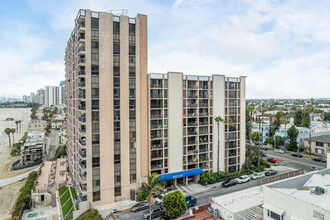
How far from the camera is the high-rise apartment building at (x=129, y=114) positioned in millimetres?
37906

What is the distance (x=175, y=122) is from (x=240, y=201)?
70.6 feet

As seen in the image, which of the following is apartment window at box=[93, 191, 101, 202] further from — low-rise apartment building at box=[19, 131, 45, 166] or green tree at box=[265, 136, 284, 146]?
green tree at box=[265, 136, 284, 146]

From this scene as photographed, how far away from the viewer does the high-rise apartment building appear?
1492 inches

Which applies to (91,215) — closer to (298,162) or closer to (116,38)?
(116,38)

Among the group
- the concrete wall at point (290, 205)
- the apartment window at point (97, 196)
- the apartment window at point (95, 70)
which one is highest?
the apartment window at point (95, 70)

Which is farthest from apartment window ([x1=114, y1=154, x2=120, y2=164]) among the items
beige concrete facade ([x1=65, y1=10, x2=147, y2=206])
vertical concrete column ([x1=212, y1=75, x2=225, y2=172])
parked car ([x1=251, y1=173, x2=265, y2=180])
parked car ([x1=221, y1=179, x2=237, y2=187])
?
parked car ([x1=251, y1=173, x2=265, y2=180])

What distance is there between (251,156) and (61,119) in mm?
120153

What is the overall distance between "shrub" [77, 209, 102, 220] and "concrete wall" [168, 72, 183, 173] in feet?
53.9

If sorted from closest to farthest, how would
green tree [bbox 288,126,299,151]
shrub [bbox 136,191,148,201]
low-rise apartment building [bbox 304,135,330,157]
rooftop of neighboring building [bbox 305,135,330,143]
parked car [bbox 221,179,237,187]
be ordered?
shrub [bbox 136,191,148,201] < parked car [bbox 221,179,237,187] < low-rise apartment building [bbox 304,135,330,157] < rooftop of neighboring building [bbox 305,135,330,143] < green tree [bbox 288,126,299,151]

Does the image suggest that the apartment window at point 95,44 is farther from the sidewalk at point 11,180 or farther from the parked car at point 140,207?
the sidewalk at point 11,180

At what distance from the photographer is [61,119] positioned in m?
138

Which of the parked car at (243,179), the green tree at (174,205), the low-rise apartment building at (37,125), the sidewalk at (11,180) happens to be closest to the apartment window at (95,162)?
the green tree at (174,205)

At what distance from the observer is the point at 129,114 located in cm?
4069

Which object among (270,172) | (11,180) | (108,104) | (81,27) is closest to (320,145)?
(270,172)
